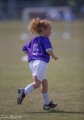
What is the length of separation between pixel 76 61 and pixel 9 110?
926 centimetres

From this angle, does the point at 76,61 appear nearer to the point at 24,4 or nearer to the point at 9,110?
the point at 9,110

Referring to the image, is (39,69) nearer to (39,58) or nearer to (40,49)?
(39,58)

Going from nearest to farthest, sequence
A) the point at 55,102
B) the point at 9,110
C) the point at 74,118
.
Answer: the point at 74,118
the point at 9,110
the point at 55,102

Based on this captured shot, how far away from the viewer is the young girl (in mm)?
9623

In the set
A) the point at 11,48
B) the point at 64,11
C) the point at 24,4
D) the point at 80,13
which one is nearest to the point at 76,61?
the point at 11,48

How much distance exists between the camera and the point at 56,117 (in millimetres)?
8914

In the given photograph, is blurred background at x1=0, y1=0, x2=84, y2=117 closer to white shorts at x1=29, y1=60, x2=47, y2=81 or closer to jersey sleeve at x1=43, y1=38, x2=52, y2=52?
white shorts at x1=29, y1=60, x2=47, y2=81

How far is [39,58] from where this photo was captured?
970 centimetres

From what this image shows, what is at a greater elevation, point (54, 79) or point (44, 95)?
point (54, 79)

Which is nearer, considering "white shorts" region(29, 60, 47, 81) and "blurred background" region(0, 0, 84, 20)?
"white shorts" region(29, 60, 47, 81)

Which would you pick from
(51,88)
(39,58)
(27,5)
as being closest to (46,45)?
(39,58)

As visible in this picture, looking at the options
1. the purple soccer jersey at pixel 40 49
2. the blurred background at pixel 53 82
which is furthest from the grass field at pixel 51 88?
the purple soccer jersey at pixel 40 49

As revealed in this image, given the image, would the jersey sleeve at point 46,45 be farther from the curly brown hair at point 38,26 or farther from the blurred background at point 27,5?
the blurred background at point 27,5

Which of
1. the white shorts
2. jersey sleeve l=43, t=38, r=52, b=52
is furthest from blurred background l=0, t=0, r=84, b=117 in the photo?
jersey sleeve l=43, t=38, r=52, b=52
